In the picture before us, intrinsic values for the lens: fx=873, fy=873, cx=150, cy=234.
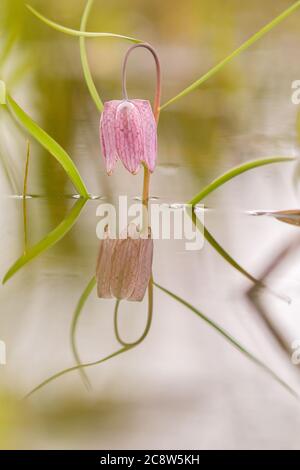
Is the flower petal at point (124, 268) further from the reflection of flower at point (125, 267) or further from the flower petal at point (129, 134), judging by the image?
the flower petal at point (129, 134)

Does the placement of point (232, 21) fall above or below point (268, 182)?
above

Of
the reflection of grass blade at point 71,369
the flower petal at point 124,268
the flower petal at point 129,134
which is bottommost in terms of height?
the reflection of grass blade at point 71,369

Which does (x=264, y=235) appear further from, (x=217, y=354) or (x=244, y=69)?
(x=244, y=69)

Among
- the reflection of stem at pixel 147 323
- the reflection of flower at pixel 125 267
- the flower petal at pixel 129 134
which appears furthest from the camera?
the flower petal at pixel 129 134

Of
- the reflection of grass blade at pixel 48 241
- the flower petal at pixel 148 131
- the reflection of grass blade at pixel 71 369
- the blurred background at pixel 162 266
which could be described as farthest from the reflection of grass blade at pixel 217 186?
the reflection of grass blade at pixel 71 369

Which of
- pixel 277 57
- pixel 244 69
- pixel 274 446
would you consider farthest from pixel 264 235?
pixel 277 57

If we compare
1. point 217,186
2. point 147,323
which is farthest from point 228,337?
point 217,186

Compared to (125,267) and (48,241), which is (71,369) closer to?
(125,267)
